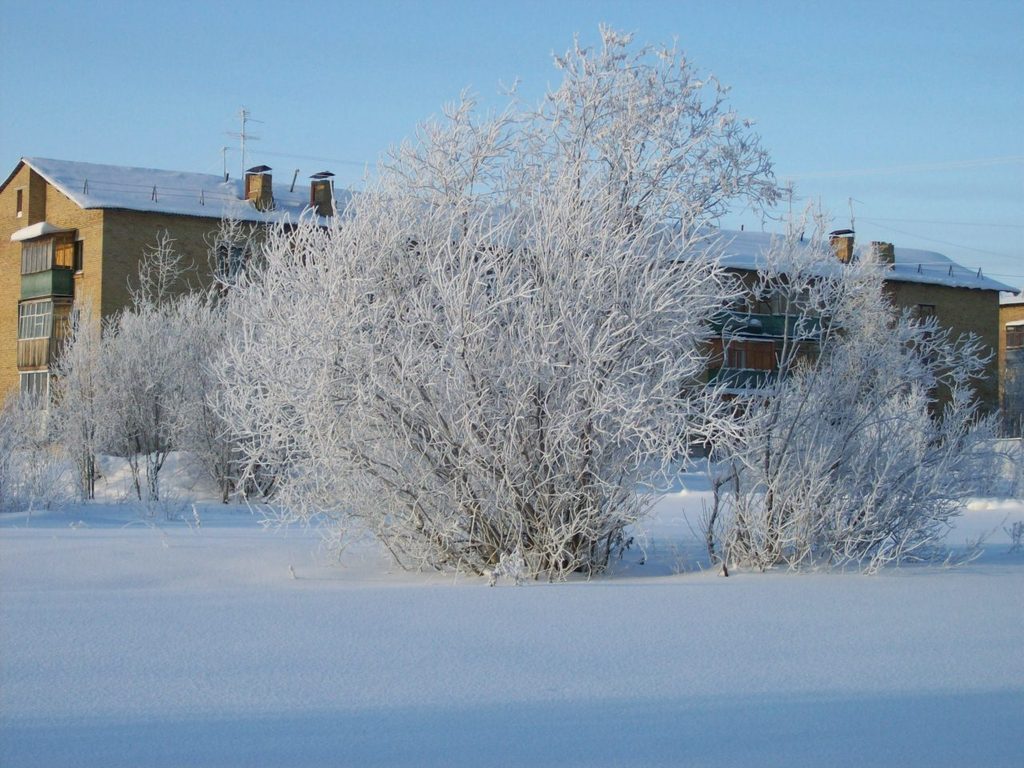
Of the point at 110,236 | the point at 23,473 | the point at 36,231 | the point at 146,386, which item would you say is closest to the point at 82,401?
the point at 146,386

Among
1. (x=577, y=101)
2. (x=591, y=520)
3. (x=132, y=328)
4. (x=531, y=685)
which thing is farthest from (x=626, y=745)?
(x=132, y=328)

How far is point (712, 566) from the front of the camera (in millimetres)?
10039

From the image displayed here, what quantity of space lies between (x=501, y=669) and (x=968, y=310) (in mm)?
45492

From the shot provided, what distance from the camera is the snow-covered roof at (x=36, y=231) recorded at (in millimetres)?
35438

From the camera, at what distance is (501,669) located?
562cm

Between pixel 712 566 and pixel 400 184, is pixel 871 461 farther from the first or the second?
pixel 400 184

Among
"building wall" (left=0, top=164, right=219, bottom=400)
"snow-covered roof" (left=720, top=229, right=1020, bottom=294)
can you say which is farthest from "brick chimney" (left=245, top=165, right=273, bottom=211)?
"snow-covered roof" (left=720, top=229, right=1020, bottom=294)

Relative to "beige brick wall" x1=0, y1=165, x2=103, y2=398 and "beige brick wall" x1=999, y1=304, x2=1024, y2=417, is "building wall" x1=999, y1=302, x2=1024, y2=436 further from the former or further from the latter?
"beige brick wall" x1=0, y1=165, x2=103, y2=398

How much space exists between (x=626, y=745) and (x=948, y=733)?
125cm

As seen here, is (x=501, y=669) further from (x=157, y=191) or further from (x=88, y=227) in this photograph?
(x=157, y=191)

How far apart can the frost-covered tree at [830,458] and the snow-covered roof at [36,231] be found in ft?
97.9

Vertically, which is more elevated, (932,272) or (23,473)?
(932,272)

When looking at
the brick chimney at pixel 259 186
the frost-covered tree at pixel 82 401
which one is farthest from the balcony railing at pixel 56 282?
the frost-covered tree at pixel 82 401

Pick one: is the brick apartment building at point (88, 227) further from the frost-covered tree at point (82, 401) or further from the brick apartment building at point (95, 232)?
the frost-covered tree at point (82, 401)
